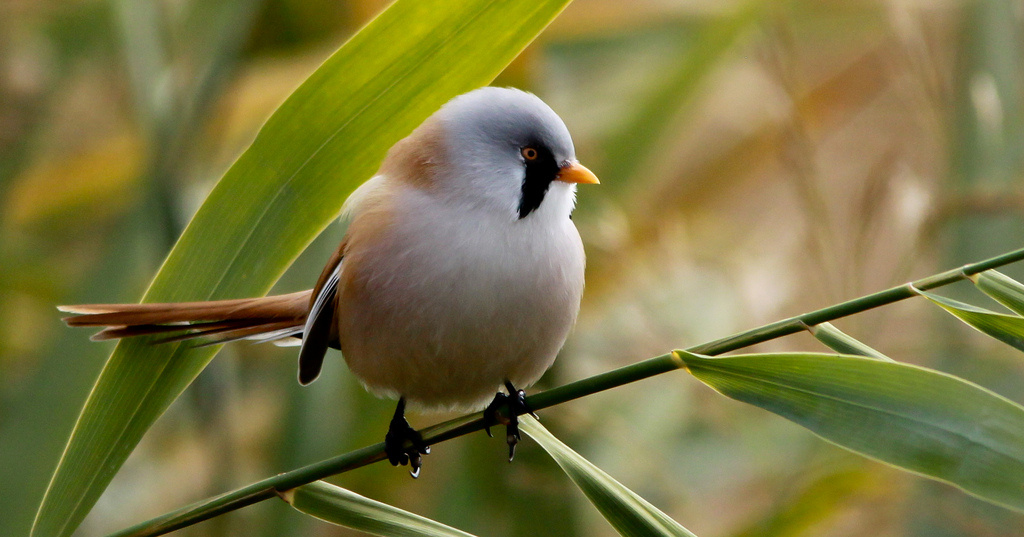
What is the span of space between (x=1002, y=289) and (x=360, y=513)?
2.74 feet

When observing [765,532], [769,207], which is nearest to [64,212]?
[765,532]

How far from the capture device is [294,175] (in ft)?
4.26

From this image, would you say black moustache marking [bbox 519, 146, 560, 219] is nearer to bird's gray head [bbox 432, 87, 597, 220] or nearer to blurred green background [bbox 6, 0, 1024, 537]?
bird's gray head [bbox 432, 87, 597, 220]

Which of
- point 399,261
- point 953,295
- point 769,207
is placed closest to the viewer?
point 399,261

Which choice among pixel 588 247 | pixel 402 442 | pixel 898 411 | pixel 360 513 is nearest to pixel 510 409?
pixel 402 442

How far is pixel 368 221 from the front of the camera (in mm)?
1514

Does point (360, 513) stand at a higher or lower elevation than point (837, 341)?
lower

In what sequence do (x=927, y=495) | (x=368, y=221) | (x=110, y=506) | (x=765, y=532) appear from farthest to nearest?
1. (x=110, y=506)
2. (x=927, y=495)
3. (x=765, y=532)
4. (x=368, y=221)

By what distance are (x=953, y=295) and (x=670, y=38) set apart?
136 cm

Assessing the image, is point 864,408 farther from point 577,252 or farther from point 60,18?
point 60,18

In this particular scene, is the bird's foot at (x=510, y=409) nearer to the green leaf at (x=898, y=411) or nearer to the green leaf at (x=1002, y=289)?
the green leaf at (x=898, y=411)

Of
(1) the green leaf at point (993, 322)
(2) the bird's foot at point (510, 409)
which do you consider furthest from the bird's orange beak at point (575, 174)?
(1) the green leaf at point (993, 322)

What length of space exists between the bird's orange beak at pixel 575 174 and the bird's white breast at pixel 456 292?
0.08 ft

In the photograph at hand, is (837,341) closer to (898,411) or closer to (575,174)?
(898,411)
